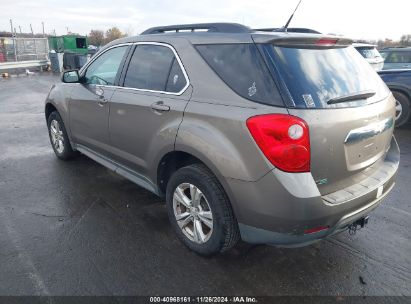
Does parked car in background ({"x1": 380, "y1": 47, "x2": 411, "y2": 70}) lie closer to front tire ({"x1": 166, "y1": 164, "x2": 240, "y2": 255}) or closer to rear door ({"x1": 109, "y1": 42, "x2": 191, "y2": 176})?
rear door ({"x1": 109, "y1": 42, "x2": 191, "y2": 176})

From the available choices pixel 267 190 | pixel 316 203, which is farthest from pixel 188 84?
pixel 316 203

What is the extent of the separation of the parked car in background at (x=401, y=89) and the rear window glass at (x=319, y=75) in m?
5.09

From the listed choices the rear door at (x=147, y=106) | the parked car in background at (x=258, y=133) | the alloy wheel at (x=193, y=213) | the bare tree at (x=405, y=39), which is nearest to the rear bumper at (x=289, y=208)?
the parked car in background at (x=258, y=133)

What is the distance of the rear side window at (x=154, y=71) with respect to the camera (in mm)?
2916

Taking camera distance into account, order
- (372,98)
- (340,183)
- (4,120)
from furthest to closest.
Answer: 1. (4,120)
2. (372,98)
3. (340,183)

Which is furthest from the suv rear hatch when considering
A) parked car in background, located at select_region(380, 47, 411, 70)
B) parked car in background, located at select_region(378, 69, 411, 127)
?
parked car in background, located at select_region(380, 47, 411, 70)

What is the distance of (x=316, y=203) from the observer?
86.0 inches

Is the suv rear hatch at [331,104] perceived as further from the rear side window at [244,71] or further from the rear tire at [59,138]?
the rear tire at [59,138]

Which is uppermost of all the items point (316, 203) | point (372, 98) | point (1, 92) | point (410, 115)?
point (372, 98)

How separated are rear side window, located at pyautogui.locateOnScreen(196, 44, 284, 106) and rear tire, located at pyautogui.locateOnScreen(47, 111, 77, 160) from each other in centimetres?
303

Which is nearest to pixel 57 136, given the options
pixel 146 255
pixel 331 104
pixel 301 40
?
pixel 146 255

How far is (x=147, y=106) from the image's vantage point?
3.05 m

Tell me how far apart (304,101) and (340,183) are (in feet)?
2.11

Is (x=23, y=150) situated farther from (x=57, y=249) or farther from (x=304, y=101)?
(x=304, y=101)
